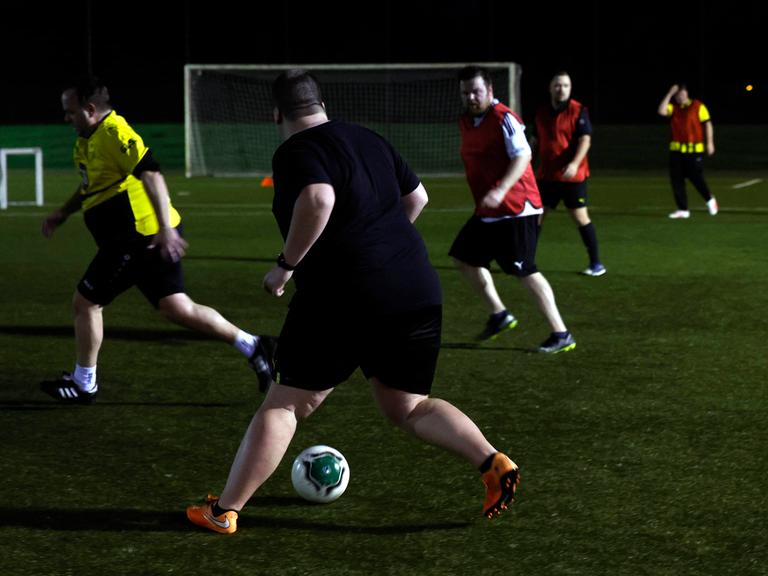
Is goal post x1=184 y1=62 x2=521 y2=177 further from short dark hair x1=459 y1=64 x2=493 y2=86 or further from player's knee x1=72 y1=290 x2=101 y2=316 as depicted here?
player's knee x1=72 y1=290 x2=101 y2=316

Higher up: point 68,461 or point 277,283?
point 277,283

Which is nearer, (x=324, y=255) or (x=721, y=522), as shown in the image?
(x=324, y=255)

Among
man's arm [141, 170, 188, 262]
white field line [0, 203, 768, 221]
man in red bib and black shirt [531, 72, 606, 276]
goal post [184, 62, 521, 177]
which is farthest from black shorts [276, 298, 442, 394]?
goal post [184, 62, 521, 177]

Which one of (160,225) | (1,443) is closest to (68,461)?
(1,443)

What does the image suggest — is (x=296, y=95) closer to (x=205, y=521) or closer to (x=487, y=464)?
(x=487, y=464)

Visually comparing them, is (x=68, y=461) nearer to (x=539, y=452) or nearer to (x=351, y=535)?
(x=351, y=535)

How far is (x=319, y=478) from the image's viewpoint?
4961mm

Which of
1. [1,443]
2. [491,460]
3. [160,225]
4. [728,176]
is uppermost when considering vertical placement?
[160,225]

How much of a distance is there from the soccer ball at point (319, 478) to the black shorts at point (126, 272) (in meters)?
2.01

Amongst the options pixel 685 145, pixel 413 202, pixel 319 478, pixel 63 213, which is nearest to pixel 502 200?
pixel 63 213

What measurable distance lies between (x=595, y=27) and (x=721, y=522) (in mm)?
30431

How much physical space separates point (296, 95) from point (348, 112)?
87.3 ft

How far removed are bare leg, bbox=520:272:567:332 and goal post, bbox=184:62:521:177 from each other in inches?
856

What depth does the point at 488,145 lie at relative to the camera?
827 centimetres
